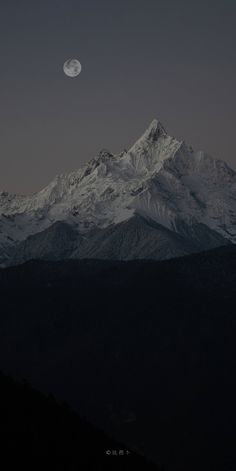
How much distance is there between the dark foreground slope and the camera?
143000 millimetres

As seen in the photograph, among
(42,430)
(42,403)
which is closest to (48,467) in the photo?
(42,430)

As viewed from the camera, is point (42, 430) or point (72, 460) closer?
point (72, 460)

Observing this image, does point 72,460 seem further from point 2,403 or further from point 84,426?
point 84,426

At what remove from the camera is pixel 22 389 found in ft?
594

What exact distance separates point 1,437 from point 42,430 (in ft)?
46.8

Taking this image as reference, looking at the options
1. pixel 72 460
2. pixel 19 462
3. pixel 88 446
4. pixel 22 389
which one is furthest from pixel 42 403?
pixel 19 462

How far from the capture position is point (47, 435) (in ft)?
508

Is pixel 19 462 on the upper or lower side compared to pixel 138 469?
upper

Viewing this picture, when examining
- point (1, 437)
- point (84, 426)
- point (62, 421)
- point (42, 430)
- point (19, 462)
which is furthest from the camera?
point (84, 426)

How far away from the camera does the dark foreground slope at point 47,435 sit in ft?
469

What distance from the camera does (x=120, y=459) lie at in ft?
570

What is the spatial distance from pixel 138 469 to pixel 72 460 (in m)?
28.5

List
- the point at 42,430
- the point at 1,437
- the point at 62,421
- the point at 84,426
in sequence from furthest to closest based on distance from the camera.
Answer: the point at 84,426 < the point at 62,421 < the point at 42,430 < the point at 1,437

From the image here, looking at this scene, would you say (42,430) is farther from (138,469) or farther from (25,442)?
(138,469)
